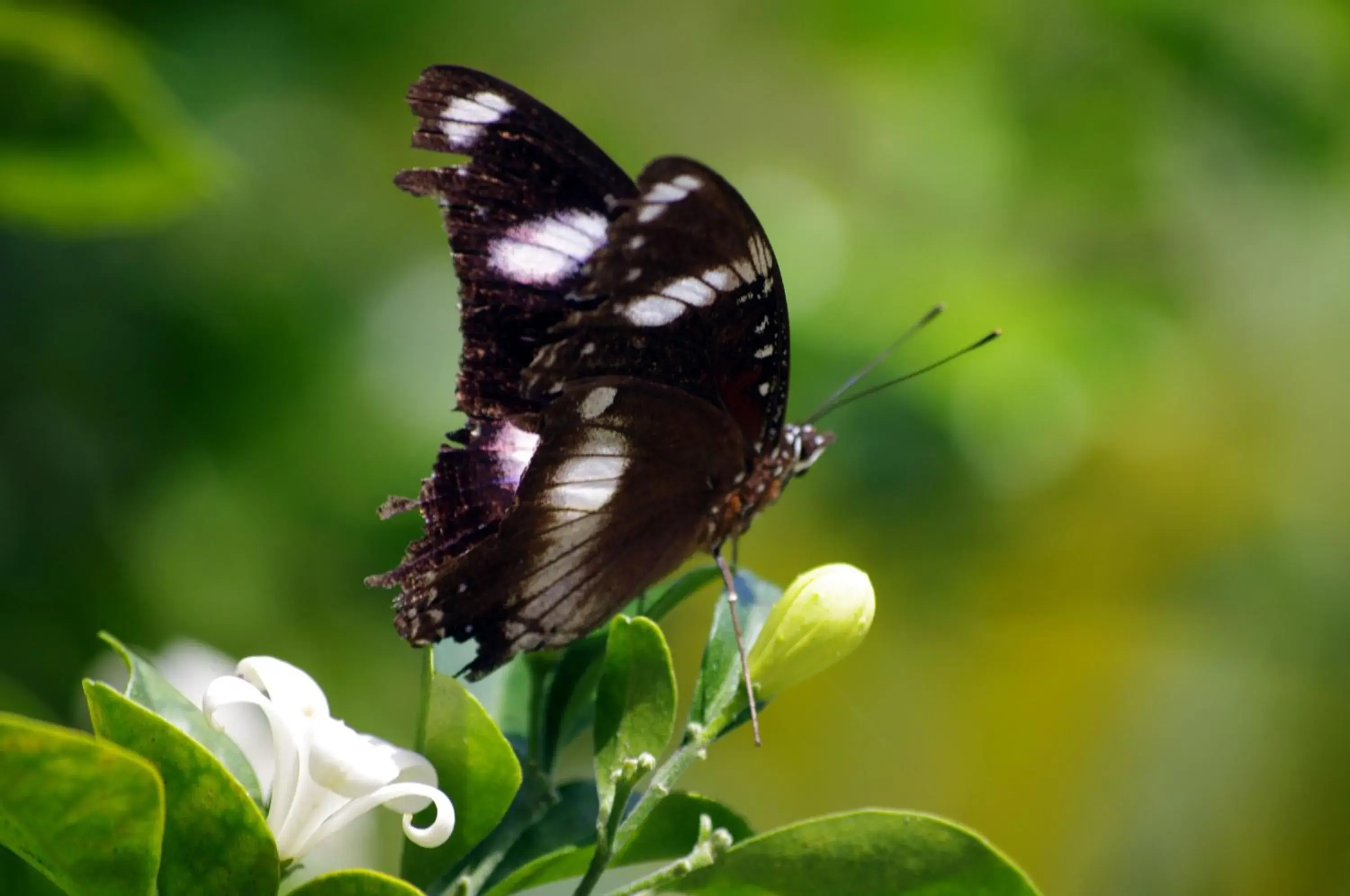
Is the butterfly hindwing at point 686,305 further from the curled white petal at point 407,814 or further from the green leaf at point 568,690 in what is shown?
the curled white petal at point 407,814

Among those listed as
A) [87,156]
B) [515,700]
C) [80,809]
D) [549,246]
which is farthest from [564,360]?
[87,156]

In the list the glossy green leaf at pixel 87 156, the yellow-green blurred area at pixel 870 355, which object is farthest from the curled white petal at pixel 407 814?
the glossy green leaf at pixel 87 156

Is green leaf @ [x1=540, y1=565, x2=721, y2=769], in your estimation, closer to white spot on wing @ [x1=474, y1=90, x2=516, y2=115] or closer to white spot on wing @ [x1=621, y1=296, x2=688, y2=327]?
white spot on wing @ [x1=621, y1=296, x2=688, y2=327]

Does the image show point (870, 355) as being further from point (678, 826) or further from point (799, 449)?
point (678, 826)

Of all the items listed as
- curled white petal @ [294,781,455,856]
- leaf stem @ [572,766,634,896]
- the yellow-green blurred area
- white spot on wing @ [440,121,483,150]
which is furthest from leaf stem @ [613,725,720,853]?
the yellow-green blurred area

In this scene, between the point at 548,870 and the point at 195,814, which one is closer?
the point at 195,814

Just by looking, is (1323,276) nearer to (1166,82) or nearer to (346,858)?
(1166,82)

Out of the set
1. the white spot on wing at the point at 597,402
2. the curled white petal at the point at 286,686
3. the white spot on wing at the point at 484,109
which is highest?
the white spot on wing at the point at 484,109
